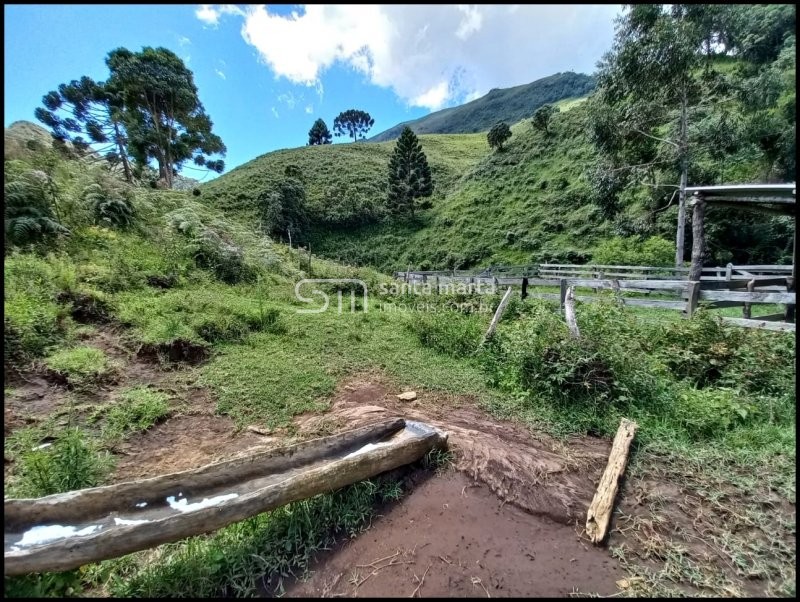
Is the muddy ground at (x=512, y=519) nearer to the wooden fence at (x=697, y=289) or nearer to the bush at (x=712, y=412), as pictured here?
the bush at (x=712, y=412)

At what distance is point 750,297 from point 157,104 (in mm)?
24116

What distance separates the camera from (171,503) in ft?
8.41

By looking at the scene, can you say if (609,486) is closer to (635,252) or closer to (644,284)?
(644,284)

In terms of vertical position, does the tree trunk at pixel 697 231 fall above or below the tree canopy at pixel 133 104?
below

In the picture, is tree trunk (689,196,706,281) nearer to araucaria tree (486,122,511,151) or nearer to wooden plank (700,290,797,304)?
wooden plank (700,290,797,304)

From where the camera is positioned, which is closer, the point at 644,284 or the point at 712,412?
the point at 712,412

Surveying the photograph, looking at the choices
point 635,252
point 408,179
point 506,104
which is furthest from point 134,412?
point 506,104

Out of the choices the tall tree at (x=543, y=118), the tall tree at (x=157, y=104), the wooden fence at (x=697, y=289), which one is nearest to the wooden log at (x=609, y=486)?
the wooden fence at (x=697, y=289)

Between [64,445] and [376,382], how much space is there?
12.5 ft

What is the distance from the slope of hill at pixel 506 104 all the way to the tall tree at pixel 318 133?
38.8 meters

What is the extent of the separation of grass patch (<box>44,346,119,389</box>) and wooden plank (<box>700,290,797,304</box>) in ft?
32.8

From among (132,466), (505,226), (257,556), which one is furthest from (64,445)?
(505,226)

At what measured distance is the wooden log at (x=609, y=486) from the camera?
2696 mm

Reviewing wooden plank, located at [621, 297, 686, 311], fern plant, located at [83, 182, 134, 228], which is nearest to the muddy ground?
wooden plank, located at [621, 297, 686, 311]
